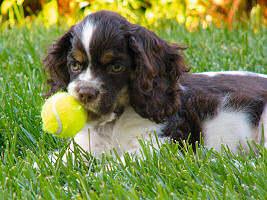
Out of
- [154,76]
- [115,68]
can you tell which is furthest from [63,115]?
[154,76]

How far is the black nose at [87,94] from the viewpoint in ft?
10.3

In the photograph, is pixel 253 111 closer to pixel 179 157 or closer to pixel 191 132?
pixel 191 132

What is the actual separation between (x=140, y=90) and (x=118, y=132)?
1.38ft

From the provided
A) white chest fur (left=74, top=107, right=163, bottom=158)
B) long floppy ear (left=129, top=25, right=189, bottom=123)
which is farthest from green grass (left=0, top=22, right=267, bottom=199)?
long floppy ear (left=129, top=25, right=189, bottom=123)

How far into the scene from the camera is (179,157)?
3.10 metres

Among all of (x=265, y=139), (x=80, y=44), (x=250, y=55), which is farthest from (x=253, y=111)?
(x=250, y=55)

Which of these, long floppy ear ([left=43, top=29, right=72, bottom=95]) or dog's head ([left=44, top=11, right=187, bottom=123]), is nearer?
dog's head ([left=44, top=11, right=187, bottom=123])

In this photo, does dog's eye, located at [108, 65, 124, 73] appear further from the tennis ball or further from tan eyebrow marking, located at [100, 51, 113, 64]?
the tennis ball

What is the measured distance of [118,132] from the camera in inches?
140

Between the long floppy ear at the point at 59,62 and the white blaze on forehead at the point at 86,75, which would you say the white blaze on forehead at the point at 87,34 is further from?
the long floppy ear at the point at 59,62

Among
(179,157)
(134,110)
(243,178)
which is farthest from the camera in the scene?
(134,110)

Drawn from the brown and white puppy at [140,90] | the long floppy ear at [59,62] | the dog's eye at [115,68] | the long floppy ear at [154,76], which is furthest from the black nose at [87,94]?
the long floppy ear at [59,62]

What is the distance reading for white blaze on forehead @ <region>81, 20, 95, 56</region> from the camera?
3223 mm

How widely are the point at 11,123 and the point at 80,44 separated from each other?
4.28 feet
